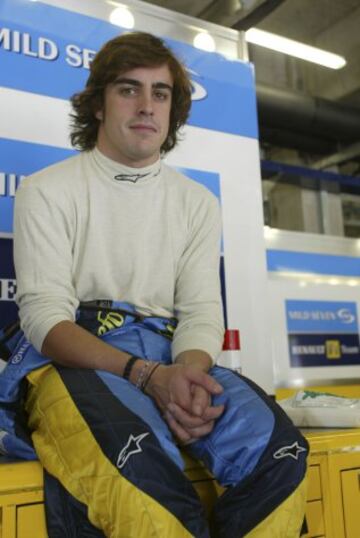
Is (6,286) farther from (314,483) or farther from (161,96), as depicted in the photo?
(314,483)

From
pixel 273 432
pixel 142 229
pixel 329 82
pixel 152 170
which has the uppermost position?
pixel 329 82

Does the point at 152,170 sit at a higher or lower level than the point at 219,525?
higher

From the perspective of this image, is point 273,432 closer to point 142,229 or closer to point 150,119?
point 142,229

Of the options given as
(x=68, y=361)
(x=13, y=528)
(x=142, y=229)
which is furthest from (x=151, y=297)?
(x=13, y=528)

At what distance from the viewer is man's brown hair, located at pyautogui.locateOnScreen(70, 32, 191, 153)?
1347 millimetres

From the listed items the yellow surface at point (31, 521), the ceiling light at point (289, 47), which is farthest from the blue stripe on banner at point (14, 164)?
the ceiling light at point (289, 47)

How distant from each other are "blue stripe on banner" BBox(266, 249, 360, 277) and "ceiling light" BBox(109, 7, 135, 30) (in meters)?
1.43

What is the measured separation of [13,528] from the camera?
95 cm

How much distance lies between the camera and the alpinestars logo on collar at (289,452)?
976 millimetres

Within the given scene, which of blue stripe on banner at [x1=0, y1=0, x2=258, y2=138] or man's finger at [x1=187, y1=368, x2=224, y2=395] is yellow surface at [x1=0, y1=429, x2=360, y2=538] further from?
blue stripe on banner at [x1=0, y1=0, x2=258, y2=138]

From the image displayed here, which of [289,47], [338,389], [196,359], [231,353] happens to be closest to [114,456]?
[196,359]

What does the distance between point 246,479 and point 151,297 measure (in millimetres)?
439

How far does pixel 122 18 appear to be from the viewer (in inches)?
89.7

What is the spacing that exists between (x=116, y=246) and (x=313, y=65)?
4.84m
